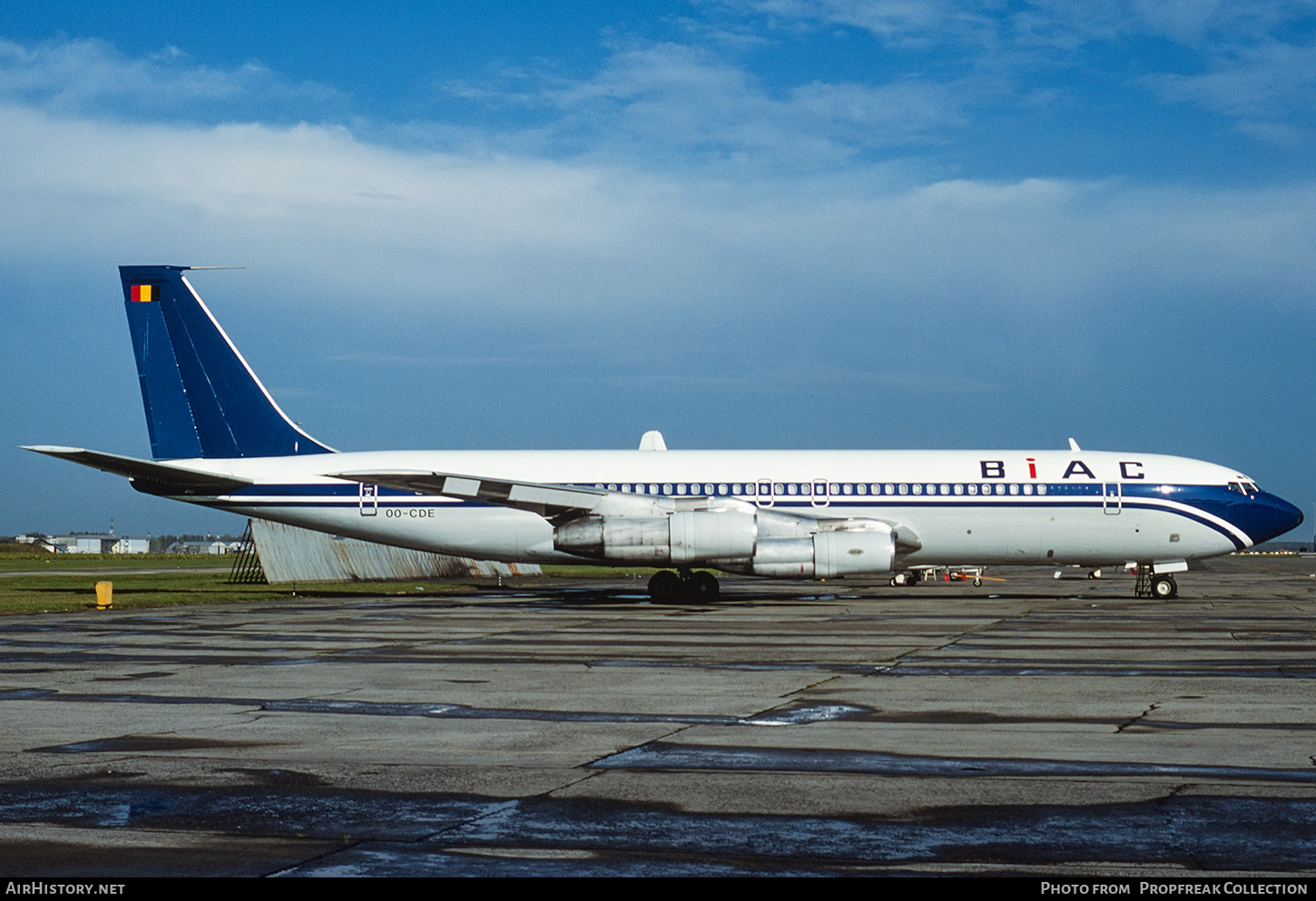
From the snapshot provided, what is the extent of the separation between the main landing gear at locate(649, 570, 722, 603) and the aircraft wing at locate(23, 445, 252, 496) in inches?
469

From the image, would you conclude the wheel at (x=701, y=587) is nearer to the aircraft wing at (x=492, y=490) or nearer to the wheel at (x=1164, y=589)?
the aircraft wing at (x=492, y=490)

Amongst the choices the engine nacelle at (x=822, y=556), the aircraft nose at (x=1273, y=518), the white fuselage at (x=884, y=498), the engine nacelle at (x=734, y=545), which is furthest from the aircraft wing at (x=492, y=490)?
the aircraft nose at (x=1273, y=518)

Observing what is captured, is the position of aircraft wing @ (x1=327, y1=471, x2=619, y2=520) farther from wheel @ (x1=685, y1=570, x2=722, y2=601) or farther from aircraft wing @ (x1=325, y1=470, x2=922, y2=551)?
wheel @ (x1=685, y1=570, x2=722, y2=601)

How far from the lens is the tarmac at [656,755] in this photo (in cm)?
676

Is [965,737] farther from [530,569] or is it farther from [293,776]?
[530,569]

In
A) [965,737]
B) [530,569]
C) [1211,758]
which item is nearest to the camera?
[1211,758]

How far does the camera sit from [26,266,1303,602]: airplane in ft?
110

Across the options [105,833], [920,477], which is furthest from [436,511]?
[105,833]

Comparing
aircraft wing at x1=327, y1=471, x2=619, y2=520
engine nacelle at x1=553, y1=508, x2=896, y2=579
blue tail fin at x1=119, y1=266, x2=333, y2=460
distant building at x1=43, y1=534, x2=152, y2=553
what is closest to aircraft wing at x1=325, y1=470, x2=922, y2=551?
aircraft wing at x1=327, y1=471, x2=619, y2=520

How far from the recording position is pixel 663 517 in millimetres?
32125

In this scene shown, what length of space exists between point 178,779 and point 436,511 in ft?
85.0

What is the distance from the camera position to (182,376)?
1404 inches

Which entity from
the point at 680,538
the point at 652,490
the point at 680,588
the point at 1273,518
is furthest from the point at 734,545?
the point at 1273,518

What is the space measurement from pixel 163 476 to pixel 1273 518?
31537 millimetres
